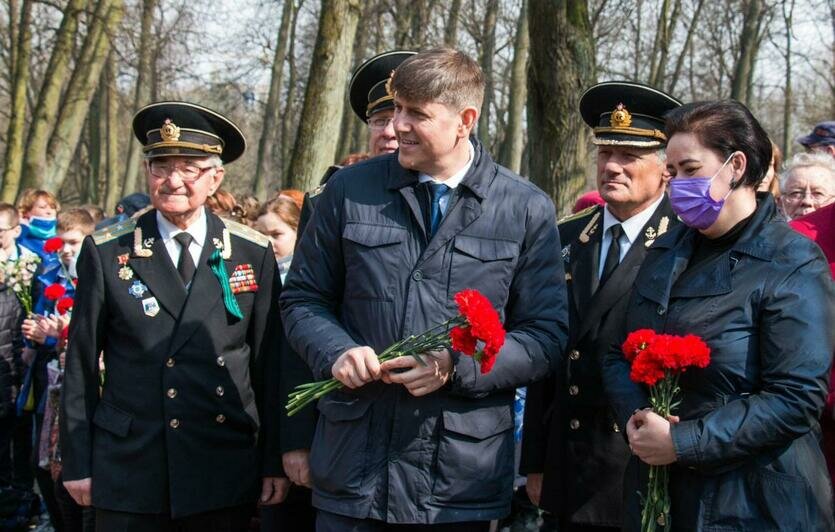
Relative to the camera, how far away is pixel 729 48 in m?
27.9

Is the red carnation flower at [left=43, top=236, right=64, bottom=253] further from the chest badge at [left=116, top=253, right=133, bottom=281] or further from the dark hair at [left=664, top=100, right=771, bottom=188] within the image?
the dark hair at [left=664, top=100, right=771, bottom=188]

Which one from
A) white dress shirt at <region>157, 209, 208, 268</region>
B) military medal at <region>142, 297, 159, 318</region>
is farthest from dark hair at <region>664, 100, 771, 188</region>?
military medal at <region>142, 297, 159, 318</region>

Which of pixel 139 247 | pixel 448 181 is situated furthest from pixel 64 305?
pixel 448 181

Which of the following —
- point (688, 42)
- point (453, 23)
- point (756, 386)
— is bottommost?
point (756, 386)

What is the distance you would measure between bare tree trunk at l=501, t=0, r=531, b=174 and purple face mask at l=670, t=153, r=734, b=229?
54.9 ft

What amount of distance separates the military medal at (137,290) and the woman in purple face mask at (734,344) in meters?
1.96

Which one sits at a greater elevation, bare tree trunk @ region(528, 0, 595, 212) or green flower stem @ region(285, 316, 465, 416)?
bare tree trunk @ region(528, 0, 595, 212)

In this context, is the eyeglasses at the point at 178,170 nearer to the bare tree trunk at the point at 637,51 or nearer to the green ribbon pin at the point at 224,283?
the green ribbon pin at the point at 224,283

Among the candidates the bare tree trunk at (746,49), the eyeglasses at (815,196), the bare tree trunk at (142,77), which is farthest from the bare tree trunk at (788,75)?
the eyeglasses at (815,196)

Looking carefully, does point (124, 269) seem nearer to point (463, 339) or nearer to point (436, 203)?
point (436, 203)

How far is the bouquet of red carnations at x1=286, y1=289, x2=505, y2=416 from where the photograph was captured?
3.08 m

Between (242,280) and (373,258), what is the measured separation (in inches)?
41.3

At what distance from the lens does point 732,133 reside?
3342 millimetres

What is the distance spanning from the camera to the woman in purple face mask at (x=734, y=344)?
10.1 feet
